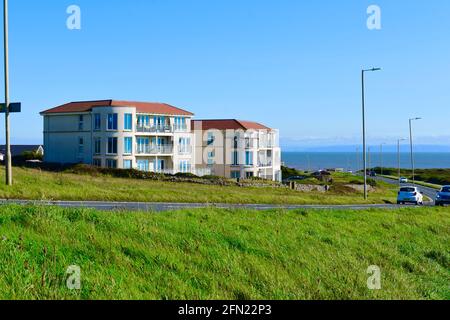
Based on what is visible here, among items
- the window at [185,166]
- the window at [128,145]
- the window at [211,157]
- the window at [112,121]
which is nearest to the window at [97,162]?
the window at [128,145]

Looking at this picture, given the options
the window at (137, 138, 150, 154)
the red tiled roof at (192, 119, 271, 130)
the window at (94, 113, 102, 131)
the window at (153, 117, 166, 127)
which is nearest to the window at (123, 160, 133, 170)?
the window at (137, 138, 150, 154)

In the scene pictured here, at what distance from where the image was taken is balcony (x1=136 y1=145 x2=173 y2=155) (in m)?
58.4

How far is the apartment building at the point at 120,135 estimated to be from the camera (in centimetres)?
5588

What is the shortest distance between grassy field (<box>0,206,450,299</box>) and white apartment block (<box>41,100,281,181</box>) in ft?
135

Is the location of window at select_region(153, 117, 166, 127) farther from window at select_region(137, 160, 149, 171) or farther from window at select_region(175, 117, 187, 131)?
window at select_region(137, 160, 149, 171)

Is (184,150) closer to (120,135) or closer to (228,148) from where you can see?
(228,148)

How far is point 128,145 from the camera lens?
56.7 meters

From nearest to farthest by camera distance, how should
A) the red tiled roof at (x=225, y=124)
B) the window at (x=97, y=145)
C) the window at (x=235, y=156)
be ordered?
the window at (x=97, y=145) < the window at (x=235, y=156) < the red tiled roof at (x=225, y=124)

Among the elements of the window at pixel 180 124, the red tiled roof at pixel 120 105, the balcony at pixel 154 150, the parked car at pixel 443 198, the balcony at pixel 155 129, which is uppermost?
the red tiled roof at pixel 120 105

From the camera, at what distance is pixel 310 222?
664 inches

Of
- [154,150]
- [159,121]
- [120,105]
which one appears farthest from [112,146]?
[159,121]

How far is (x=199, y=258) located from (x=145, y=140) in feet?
163

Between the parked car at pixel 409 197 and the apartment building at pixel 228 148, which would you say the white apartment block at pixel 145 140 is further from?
the parked car at pixel 409 197

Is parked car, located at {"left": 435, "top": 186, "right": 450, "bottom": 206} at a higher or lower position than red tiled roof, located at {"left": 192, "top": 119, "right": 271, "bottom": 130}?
lower
